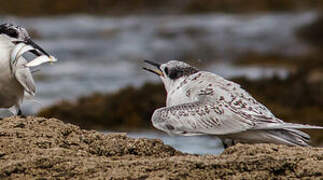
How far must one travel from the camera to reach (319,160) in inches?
236

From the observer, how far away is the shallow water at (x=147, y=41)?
2417 centimetres

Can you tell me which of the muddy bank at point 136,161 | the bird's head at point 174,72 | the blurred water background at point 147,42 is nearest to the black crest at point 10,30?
the bird's head at point 174,72

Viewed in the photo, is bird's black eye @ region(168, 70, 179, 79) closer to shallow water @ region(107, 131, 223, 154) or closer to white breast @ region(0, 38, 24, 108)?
white breast @ region(0, 38, 24, 108)

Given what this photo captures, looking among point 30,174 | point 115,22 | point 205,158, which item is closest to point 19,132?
point 30,174

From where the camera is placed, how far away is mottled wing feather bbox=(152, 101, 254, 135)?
6.79 m

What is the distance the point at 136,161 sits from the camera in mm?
5988

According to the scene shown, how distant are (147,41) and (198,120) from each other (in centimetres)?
2335

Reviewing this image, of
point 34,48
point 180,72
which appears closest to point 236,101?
point 180,72

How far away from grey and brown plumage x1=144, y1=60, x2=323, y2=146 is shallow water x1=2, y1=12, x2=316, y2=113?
1443cm

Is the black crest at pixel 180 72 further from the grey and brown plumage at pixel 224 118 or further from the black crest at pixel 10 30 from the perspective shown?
the black crest at pixel 10 30

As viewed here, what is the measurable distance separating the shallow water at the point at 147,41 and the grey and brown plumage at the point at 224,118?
14.4 metres

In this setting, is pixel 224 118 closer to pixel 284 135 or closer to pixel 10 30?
pixel 284 135

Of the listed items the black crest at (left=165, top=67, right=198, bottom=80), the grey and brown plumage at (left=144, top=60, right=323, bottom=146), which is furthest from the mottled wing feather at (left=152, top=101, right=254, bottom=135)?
the black crest at (left=165, top=67, right=198, bottom=80)

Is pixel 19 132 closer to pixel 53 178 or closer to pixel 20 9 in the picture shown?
pixel 53 178
